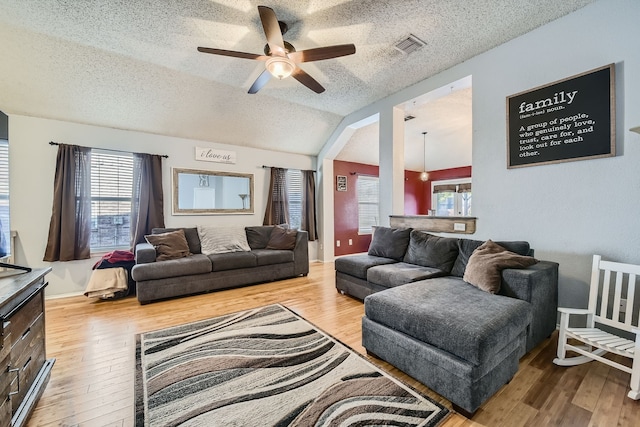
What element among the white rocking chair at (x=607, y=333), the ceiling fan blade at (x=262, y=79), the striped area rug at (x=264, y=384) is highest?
the ceiling fan blade at (x=262, y=79)

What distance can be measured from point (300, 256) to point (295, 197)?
1669mm

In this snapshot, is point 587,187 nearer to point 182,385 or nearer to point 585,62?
point 585,62

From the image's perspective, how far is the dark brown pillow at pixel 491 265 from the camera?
2.07m

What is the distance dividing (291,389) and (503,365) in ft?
4.33

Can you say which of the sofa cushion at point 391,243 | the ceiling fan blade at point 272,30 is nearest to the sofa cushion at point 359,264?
the sofa cushion at point 391,243

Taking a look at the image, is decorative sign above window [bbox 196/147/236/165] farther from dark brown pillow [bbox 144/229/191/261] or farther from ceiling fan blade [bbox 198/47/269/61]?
ceiling fan blade [bbox 198/47/269/61]

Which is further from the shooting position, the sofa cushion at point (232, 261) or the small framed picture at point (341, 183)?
the small framed picture at point (341, 183)

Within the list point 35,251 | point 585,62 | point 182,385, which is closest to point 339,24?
point 585,62

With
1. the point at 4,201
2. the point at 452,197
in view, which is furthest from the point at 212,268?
the point at 452,197

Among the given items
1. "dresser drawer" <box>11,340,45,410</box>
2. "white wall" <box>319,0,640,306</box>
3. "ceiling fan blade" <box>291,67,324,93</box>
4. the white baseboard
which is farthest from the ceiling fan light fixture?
the white baseboard

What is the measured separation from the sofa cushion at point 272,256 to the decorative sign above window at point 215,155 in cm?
182

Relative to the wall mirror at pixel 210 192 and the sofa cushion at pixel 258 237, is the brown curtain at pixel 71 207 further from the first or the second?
the sofa cushion at pixel 258 237

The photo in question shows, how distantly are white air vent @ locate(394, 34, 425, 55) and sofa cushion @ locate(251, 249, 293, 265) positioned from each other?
128 inches

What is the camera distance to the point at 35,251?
134 inches
